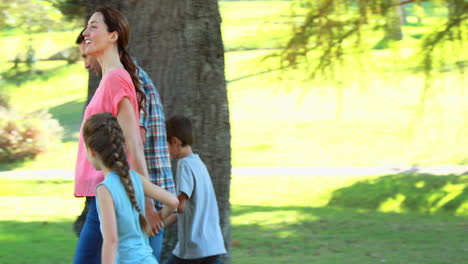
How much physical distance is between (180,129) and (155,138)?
0.37 m

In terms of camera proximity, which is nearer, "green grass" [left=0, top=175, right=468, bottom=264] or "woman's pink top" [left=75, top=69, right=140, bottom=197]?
"woman's pink top" [left=75, top=69, right=140, bottom=197]

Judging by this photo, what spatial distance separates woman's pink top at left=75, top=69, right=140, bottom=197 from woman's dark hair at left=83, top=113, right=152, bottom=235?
0.74 ft

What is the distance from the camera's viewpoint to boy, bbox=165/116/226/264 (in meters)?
4.32

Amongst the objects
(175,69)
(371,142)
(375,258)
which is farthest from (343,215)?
(371,142)

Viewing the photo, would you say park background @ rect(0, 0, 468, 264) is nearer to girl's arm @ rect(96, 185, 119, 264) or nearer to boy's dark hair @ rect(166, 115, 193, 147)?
boy's dark hair @ rect(166, 115, 193, 147)

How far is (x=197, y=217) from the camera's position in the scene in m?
4.36

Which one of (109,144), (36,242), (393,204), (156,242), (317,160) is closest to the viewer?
(109,144)

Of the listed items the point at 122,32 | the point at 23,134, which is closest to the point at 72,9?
the point at 122,32

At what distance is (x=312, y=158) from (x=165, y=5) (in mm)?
16024

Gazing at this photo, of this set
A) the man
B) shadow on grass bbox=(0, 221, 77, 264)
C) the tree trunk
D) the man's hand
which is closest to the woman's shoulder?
the man

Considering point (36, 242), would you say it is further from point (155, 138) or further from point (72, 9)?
point (155, 138)

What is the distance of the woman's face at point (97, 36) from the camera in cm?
371

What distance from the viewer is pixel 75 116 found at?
3052 cm

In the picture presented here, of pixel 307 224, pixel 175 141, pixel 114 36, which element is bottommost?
pixel 307 224
